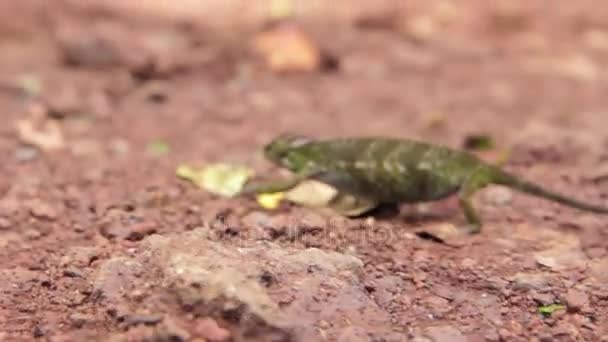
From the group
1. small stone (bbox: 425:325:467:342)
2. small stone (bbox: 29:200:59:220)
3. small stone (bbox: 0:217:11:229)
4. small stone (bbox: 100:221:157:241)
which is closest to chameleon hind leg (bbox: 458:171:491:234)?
small stone (bbox: 425:325:467:342)

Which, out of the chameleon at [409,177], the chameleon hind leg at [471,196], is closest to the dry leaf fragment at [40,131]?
the chameleon at [409,177]

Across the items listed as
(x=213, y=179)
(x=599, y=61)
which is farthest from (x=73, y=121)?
(x=599, y=61)

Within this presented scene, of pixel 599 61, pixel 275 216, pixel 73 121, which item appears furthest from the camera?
pixel 599 61

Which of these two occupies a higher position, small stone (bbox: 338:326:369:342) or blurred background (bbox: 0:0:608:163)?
blurred background (bbox: 0:0:608:163)

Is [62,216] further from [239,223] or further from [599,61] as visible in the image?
[599,61]

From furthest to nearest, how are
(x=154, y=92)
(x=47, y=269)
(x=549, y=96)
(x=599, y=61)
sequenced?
(x=599, y=61) < (x=549, y=96) < (x=154, y=92) < (x=47, y=269)

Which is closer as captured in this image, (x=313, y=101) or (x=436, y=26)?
(x=313, y=101)

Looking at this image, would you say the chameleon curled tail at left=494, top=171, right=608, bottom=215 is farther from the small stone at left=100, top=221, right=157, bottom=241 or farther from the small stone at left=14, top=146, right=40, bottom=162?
the small stone at left=14, top=146, right=40, bottom=162

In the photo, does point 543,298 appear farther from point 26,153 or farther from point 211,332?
point 26,153
